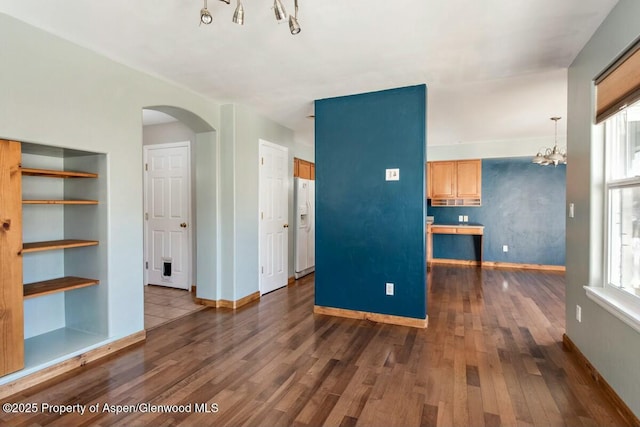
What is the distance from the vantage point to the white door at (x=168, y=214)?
4.67 meters

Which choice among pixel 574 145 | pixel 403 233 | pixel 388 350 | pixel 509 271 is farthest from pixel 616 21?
pixel 509 271

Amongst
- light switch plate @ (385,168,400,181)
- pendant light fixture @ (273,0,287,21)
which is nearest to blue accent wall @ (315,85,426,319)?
light switch plate @ (385,168,400,181)

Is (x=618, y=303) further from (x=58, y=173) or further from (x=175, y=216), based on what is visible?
(x=175, y=216)

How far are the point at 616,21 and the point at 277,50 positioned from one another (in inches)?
88.1

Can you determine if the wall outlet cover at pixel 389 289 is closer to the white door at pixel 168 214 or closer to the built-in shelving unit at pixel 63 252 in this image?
the built-in shelving unit at pixel 63 252

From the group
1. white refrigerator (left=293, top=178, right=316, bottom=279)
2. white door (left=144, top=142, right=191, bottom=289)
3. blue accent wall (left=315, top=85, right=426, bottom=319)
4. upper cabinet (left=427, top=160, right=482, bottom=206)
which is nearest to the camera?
blue accent wall (left=315, top=85, right=426, bottom=319)

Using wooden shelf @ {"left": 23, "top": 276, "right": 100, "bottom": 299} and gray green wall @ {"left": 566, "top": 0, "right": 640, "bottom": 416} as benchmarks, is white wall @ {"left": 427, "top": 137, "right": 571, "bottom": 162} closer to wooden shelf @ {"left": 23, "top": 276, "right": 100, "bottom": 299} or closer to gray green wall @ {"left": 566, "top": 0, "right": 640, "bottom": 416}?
gray green wall @ {"left": 566, "top": 0, "right": 640, "bottom": 416}

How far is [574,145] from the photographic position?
268 centimetres

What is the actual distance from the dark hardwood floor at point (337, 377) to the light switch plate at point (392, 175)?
60.4 inches

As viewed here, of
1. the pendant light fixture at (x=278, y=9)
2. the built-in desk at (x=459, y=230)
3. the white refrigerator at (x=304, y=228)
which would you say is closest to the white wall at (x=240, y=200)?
the white refrigerator at (x=304, y=228)

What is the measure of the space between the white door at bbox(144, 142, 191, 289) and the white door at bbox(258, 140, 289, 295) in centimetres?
110

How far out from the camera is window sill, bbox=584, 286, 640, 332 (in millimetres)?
1758

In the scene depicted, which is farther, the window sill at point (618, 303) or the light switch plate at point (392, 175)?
the light switch plate at point (392, 175)

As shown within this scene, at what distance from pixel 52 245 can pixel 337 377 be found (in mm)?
2319
